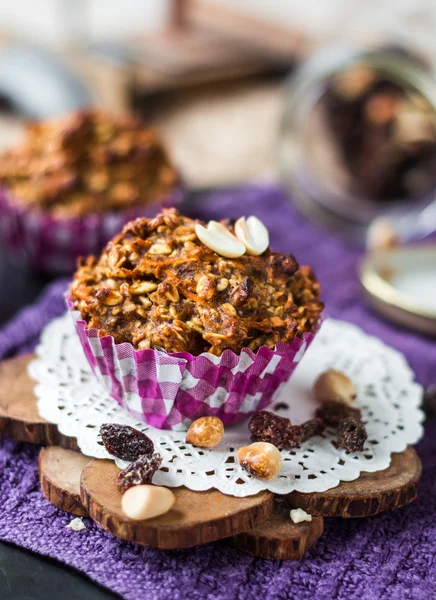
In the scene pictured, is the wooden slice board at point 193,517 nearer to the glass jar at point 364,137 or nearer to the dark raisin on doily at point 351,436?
the dark raisin on doily at point 351,436

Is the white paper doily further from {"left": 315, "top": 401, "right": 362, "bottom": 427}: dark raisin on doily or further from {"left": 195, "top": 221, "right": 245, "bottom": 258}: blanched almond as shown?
{"left": 195, "top": 221, "right": 245, "bottom": 258}: blanched almond

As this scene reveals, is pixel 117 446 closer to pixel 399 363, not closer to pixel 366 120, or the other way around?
pixel 399 363

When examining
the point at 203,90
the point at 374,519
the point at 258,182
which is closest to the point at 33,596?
the point at 374,519

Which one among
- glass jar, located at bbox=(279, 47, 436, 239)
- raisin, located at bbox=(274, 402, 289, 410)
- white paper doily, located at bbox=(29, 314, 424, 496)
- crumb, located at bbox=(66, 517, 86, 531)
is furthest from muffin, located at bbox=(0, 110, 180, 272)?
crumb, located at bbox=(66, 517, 86, 531)

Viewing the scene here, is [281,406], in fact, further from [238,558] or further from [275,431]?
[238,558]

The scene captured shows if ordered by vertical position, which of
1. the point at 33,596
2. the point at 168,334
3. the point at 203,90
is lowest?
the point at 203,90

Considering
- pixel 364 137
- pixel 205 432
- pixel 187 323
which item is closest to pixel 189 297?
pixel 187 323
